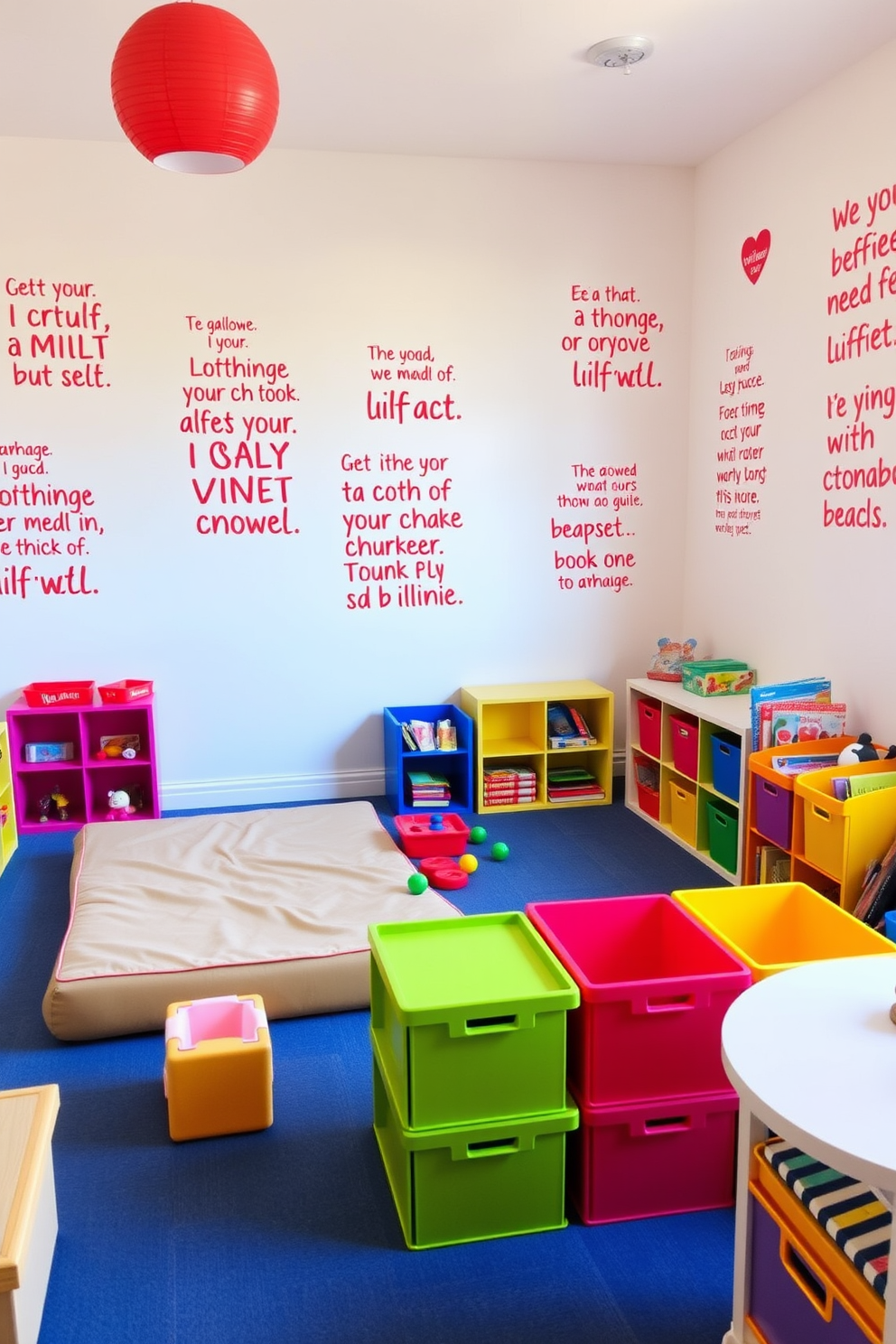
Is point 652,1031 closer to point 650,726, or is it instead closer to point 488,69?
point 650,726

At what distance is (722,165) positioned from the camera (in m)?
4.48

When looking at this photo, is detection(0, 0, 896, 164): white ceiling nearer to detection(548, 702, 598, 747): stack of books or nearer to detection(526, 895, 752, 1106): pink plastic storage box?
detection(548, 702, 598, 747): stack of books

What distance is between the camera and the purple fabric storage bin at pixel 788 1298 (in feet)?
4.80

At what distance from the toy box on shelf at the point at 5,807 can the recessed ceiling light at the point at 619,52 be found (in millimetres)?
3203

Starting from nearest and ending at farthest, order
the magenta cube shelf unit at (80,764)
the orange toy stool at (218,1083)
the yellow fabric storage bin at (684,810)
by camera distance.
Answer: the orange toy stool at (218,1083)
the yellow fabric storage bin at (684,810)
the magenta cube shelf unit at (80,764)

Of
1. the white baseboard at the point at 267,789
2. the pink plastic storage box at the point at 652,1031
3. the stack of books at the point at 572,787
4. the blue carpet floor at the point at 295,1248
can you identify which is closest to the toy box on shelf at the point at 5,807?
the white baseboard at the point at 267,789

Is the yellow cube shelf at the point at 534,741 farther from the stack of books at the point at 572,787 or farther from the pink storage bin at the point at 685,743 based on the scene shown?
the pink storage bin at the point at 685,743

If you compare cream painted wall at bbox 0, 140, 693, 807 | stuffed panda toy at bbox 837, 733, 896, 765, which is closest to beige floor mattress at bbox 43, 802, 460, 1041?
cream painted wall at bbox 0, 140, 693, 807

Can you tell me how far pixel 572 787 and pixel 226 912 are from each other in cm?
190

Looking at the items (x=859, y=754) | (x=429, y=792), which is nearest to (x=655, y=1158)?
(x=859, y=754)

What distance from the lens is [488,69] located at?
358 cm

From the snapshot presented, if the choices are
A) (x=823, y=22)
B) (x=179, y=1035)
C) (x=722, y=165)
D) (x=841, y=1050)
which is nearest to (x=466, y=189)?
(x=722, y=165)

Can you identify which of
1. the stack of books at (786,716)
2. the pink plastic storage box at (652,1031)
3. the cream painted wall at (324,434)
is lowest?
the pink plastic storage box at (652,1031)

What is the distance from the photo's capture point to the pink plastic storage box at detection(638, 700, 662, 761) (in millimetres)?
4328
